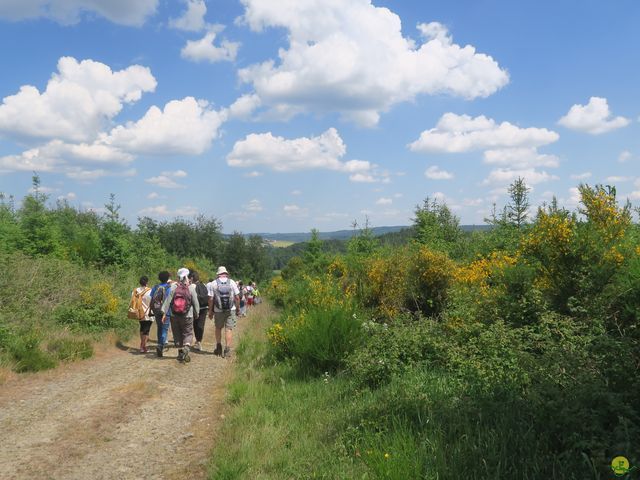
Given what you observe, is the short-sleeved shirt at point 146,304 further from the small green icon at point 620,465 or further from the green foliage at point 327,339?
the small green icon at point 620,465

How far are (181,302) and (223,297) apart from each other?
940 millimetres

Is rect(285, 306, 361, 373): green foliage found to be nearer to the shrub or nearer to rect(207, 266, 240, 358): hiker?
rect(207, 266, 240, 358): hiker

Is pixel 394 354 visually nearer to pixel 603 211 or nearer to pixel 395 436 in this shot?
pixel 395 436

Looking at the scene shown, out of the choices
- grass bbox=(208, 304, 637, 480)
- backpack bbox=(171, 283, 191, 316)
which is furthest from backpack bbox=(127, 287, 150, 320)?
grass bbox=(208, 304, 637, 480)

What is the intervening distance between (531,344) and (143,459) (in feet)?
15.3

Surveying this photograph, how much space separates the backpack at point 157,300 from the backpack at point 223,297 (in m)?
1.21

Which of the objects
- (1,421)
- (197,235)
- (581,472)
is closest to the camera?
(581,472)

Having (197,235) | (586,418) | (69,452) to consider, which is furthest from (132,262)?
(197,235)

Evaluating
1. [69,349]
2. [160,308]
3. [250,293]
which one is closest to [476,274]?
[160,308]

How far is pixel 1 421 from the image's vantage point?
562 centimetres

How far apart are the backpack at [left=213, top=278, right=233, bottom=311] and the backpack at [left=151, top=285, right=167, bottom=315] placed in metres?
1.21

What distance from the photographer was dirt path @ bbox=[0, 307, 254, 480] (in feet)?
14.8

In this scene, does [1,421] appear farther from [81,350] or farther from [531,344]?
[531,344]

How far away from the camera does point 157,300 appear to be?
33.3ft
